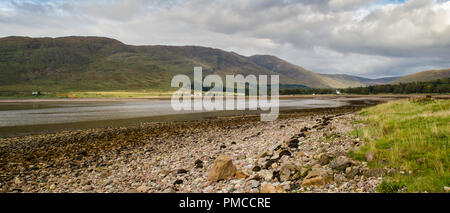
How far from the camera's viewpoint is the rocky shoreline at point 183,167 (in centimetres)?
805

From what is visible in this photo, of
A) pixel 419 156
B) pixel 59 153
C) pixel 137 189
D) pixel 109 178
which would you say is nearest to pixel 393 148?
pixel 419 156

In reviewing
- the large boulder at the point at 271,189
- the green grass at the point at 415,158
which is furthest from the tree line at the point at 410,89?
the large boulder at the point at 271,189

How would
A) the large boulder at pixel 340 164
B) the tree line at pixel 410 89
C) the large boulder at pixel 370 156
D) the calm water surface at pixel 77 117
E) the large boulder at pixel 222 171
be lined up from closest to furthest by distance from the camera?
the large boulder at pixel 340 164 < the large boulder at pixel 370 156 < the large boulder at pixel 222 171 < the calm water surface at pixel 77 117 < the tree line at pixel 410 89

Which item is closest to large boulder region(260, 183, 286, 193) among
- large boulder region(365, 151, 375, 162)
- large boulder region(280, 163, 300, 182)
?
large boulder region(280, 163, 300, 182)

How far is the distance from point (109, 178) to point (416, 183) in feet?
40.7

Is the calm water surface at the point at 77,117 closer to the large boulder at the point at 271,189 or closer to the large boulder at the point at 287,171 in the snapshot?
the large boulder at the point at 287,171

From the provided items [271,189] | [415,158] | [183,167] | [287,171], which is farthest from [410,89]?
[271,189]

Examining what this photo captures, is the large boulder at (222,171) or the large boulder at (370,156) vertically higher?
the large boulder at (370,156)

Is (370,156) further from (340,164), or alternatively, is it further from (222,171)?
(222,171)

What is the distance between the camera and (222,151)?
606 inches

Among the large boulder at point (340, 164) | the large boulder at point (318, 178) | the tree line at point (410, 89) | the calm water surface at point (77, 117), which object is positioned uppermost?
the tree line at point (410, 89)

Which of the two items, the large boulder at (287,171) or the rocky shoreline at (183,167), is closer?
the rocky shoreline at (183,167)

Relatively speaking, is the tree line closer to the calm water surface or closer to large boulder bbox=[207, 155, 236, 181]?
the calm water surface
